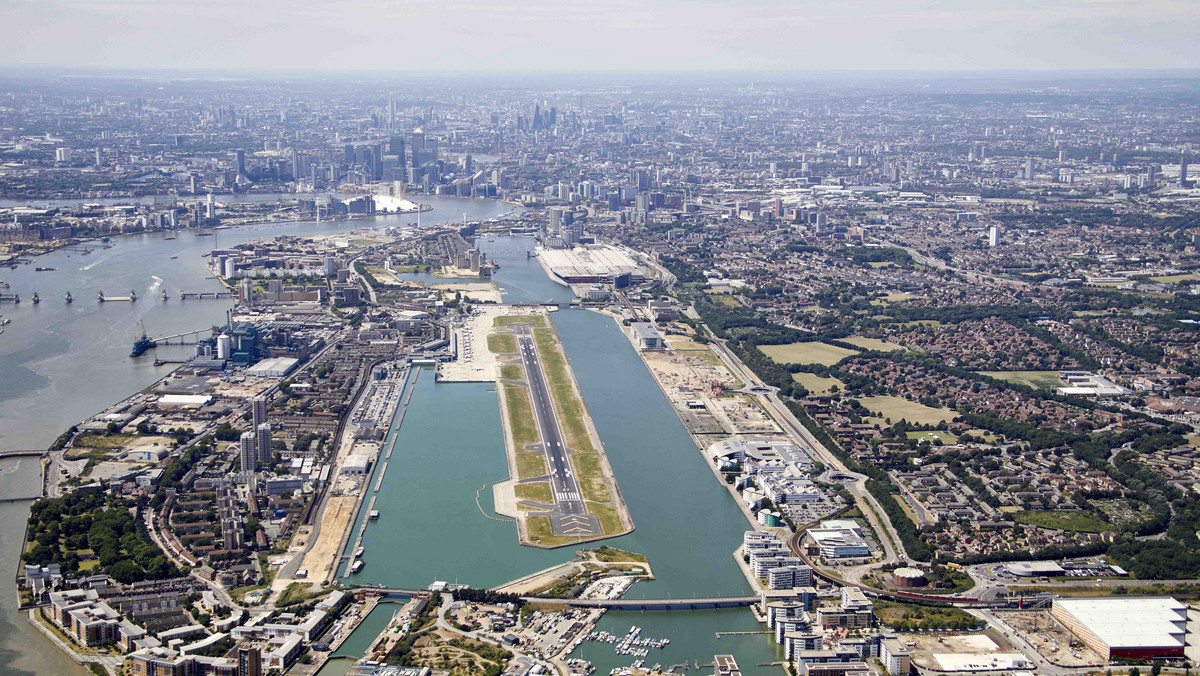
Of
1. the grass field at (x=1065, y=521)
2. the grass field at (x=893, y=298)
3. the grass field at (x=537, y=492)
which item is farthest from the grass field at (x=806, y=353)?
the grass field at (x=537, y=492)

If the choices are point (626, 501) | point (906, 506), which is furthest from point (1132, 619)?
point (626, 501)

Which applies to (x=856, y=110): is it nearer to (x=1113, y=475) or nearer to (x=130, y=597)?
(x=1113, y=475)

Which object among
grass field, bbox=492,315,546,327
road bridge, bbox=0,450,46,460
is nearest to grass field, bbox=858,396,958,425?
grass field, bbox=492,315,546,327

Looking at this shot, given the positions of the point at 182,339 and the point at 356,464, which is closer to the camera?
the point at 356,464

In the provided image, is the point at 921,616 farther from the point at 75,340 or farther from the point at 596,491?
the point at 75,340

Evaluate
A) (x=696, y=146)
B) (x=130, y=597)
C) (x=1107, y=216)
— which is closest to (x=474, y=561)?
(x=130, y=597)

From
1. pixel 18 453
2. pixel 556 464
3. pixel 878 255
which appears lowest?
pixel 18 453
